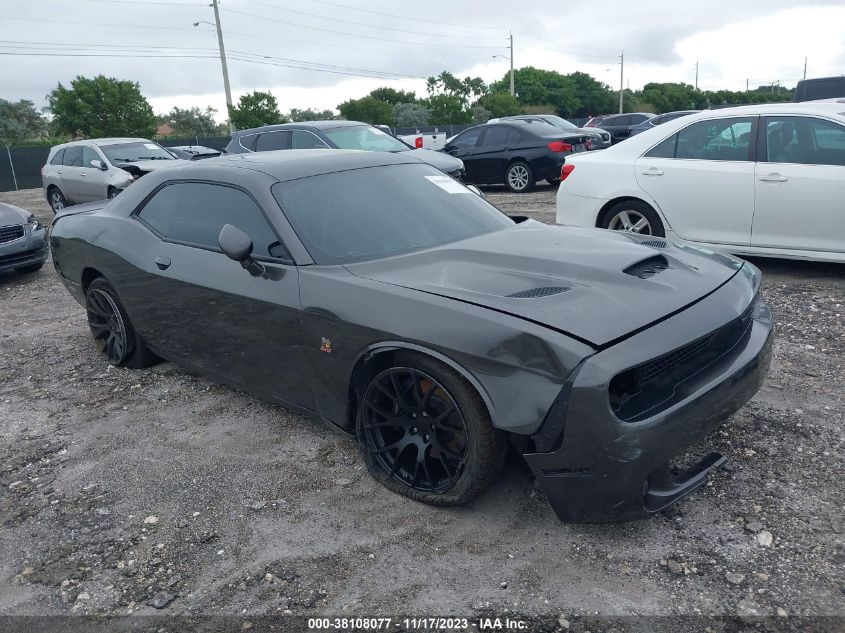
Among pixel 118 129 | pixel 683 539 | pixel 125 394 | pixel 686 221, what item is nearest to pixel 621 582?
pixel 683 539

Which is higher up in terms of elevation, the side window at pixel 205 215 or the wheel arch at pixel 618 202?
the side window at pixel 205 215

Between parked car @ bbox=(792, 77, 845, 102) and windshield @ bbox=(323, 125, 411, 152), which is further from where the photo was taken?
parked car @ bbox=(792, 77, 845, 102)

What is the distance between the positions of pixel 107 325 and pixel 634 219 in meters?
4.76

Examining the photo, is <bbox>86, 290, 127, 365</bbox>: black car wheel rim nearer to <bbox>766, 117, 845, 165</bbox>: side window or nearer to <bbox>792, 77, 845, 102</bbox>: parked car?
<bbox>766, 117, 845, 165</bbox>: side window

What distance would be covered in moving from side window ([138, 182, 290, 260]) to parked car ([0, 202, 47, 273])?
489cm

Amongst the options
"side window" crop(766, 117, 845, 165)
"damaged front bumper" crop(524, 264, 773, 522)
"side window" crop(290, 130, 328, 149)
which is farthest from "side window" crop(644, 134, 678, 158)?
"side window" crop(290, 130, 328, 149)

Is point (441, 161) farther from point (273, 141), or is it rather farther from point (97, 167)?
point (97, 167)

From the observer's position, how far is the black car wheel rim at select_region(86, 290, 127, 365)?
5.00 m

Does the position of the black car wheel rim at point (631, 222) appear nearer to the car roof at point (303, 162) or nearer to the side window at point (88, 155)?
the car roof at point (303, 162)

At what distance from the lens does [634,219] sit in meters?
7.02

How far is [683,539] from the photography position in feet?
9.38

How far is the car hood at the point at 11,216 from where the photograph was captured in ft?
28.2

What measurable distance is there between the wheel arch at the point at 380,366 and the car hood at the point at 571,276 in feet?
0.84

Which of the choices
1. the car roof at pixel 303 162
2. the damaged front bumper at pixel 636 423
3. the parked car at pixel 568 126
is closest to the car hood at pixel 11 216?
the car roof at pixel 303 162
